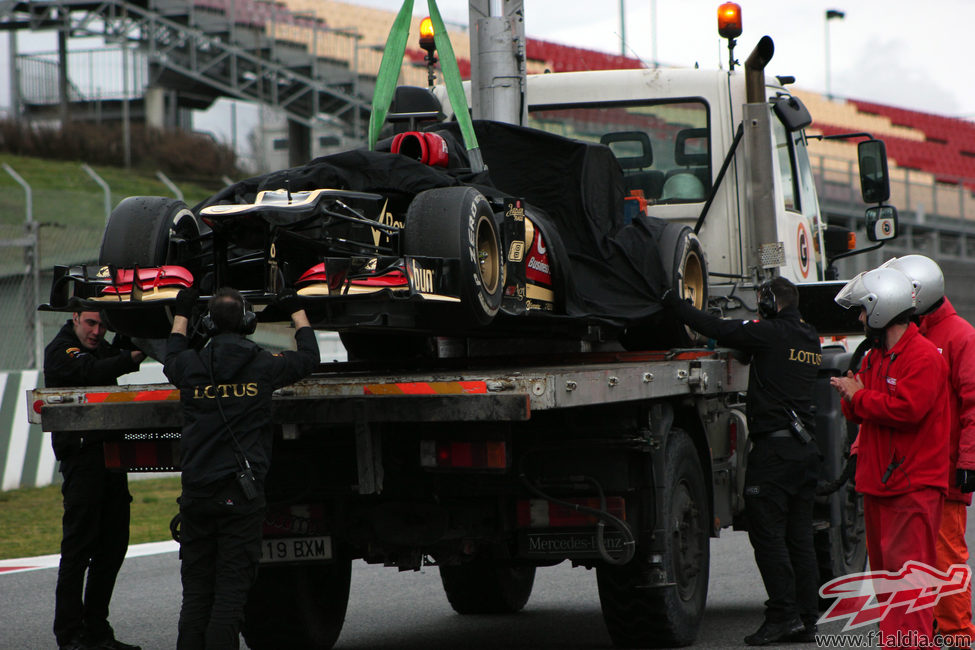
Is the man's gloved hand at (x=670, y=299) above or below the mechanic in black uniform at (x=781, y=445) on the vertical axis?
above

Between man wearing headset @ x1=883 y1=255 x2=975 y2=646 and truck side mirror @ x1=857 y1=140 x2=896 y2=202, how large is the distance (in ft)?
12.2

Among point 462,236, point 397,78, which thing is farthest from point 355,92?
point 462,236

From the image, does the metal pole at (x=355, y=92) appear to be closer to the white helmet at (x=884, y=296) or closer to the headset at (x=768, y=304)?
the headset at (x=768, y=304)

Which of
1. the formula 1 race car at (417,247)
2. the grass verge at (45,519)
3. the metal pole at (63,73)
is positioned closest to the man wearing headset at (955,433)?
the formula 1 race car at (417,247)

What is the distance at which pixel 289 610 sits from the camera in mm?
7082

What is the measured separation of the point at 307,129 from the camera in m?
35.8

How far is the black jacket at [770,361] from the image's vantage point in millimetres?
7340

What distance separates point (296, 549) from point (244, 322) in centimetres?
132

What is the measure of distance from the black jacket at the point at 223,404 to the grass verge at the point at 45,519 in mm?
6072

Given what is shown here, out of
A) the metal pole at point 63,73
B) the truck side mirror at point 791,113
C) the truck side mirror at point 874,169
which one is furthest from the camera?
the metal pole at point 63,73

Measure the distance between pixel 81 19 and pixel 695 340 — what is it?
98.4 feet

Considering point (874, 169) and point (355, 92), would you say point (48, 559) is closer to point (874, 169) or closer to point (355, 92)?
point (874, 169)

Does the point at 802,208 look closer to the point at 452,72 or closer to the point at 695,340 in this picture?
the point at 695,340

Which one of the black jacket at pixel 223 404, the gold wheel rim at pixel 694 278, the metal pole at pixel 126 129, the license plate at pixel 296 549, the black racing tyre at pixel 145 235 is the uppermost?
the metal pole at pixel 126 129
